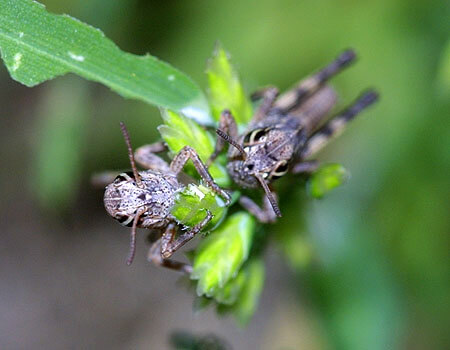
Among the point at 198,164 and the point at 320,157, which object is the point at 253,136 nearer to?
the point at 198,164

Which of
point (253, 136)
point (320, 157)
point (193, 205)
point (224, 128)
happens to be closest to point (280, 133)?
point (253, 136)

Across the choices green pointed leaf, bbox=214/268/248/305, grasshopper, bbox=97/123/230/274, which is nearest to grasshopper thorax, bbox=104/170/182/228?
grasshopper, bbox=97/123/230/274

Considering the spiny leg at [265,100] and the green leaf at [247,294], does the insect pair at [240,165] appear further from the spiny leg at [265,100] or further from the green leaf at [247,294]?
the green leaf at [247,294]

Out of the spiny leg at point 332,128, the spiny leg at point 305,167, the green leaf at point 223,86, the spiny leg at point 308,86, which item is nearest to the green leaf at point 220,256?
the spiny leg at point 305,167

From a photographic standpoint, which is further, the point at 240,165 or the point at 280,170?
the point at 280,170

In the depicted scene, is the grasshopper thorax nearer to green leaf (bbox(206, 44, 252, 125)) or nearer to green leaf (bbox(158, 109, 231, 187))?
green leaf (bbox(158, 109, 231, 187))

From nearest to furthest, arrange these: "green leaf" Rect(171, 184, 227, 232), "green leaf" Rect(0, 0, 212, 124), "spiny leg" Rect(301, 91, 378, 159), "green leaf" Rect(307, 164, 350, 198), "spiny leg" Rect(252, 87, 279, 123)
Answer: "green leaf" Rect(171, 184, 227, 232) → "green leaf" Rect(0, 0, 212, 124) → "green leaf" Rect(307, 164, 350, 198) → "spiny leg" Rect(252, 87, 279, 123) → "spiny leg" Rect(301, 91, 378, 159)

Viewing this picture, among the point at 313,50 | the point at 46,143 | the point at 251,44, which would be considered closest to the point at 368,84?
the point at 313,50

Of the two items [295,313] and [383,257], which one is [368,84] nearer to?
[383,257]
